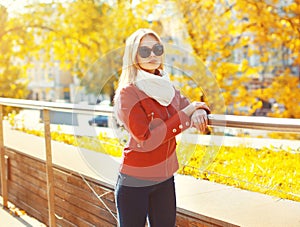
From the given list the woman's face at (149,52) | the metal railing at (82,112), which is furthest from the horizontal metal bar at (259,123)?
the woman's face at (149,52)

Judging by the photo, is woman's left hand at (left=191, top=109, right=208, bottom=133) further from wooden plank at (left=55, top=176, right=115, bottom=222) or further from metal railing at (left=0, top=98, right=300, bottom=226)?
wooden plank at (left=55, top=176, right=115, bottom=222)

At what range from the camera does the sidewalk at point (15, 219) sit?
366 cm

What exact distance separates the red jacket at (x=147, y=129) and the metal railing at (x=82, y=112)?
0.18 m

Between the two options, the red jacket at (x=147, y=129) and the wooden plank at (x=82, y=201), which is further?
the wooden plank at (x=82, y=201)

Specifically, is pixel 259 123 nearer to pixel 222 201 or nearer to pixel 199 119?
pixel 199 119

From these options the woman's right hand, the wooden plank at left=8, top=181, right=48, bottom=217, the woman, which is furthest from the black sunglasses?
the wooden plank at left=8, top=181, right=48, bottom=217

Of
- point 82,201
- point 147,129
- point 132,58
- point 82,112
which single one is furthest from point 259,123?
point 82,201

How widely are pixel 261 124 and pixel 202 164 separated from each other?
885 mm

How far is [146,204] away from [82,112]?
104 centimetres

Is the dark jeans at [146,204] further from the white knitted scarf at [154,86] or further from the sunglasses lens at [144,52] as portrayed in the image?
the sunglasses lens at [144,52]

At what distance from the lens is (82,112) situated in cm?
270

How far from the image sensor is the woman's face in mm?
1731

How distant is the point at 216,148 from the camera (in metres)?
2.27

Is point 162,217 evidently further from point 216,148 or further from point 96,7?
point 96,7
